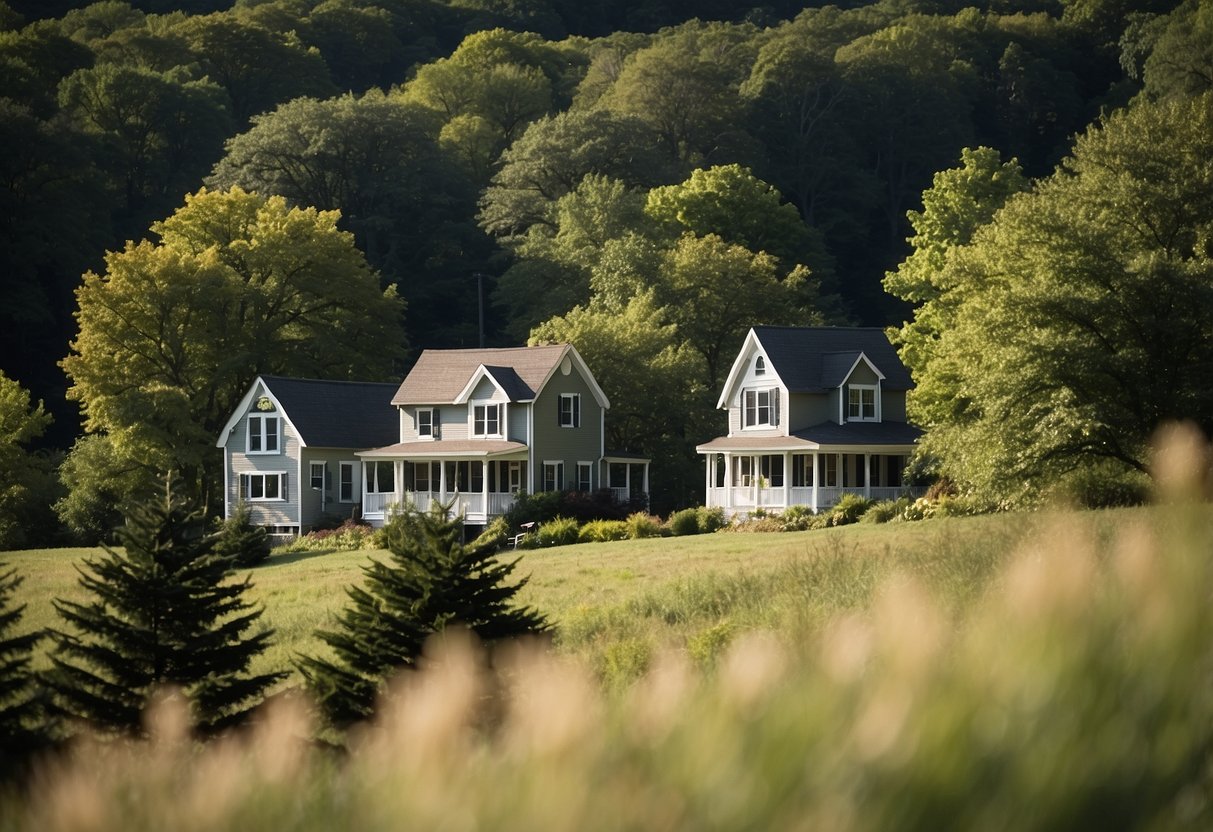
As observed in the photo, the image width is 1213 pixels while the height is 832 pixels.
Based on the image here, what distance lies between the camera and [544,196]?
8900 centimetres

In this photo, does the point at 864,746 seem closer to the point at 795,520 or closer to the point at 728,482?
the point at 795,520

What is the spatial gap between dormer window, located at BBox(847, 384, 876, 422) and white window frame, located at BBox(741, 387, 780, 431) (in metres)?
2.62

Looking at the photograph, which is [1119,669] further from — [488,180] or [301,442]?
[488,180]

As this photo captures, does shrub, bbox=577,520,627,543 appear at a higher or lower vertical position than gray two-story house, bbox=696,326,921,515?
lower

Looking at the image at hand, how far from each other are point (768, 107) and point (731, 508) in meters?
48.6

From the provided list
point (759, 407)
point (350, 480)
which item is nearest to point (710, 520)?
point (759, 407)

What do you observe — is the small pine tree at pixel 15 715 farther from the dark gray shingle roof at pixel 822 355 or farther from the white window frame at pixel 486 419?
the white window frame at pixel 486 419

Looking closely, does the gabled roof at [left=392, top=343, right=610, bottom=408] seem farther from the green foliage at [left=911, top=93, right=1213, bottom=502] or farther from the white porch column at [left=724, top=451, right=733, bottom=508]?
the green foliage at [left=911, top=93, right=1213, bottom=502]

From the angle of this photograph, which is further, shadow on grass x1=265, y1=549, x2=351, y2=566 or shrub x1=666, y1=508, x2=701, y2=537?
shrub x1=666, y1=508, x2=701, y2=537

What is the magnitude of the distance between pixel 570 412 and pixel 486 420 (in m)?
3.08

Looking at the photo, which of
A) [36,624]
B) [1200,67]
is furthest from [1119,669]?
[1200,67]

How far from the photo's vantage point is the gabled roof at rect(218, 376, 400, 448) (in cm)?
6262

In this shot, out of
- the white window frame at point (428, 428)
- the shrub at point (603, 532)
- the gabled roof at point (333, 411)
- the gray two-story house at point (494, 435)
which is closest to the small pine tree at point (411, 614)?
the shrub at point (603, 532)

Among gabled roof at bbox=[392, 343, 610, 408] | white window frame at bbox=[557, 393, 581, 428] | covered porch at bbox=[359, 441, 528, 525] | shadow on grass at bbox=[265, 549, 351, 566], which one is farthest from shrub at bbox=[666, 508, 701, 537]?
white window frame at bbox=[557, 393, 581, 428]
